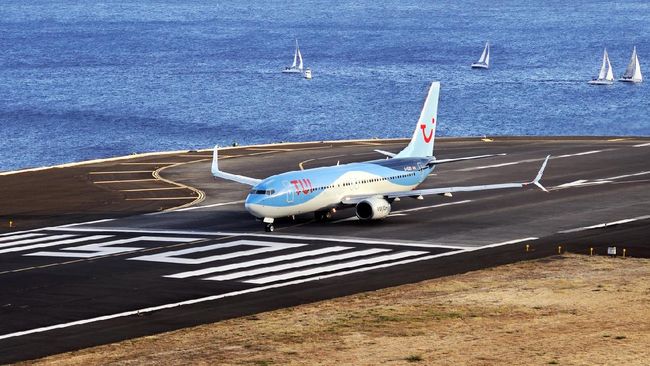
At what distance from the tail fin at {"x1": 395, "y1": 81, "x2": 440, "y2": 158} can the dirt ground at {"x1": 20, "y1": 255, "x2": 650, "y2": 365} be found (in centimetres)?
2647

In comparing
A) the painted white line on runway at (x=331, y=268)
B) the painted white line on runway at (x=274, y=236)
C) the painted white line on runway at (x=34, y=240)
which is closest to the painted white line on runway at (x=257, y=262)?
the painted white line on runway at (x=274, y=236)

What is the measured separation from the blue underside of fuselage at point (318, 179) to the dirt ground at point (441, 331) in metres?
16.5

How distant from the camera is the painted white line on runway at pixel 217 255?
2767 inches

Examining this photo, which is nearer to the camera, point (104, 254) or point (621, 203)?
point (104, 254)

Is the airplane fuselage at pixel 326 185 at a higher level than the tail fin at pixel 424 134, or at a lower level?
lower

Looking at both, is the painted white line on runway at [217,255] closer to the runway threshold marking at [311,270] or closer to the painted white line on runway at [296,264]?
the runway threshold marking at [311,270]

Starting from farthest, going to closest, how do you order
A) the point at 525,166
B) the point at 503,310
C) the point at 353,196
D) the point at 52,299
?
the point at 525,166
the point at 353,196
the point at 52,299
the point at 503,310

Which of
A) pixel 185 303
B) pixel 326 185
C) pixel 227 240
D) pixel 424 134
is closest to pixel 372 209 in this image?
pixel 326 185

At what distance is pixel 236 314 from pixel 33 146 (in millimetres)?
148025

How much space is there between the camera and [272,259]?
70000 mm

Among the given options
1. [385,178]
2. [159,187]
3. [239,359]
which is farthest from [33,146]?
[239,359]

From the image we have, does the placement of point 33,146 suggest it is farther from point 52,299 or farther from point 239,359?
point 239,359

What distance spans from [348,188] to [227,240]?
909cm

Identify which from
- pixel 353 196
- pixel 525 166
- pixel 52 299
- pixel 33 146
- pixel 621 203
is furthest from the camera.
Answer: pixel 33 146
